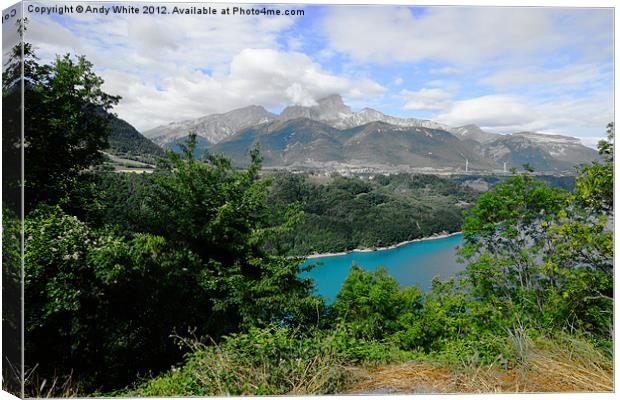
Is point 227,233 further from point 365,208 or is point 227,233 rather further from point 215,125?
point 365,208

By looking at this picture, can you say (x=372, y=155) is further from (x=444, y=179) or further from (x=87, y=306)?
(x=87, y=306)

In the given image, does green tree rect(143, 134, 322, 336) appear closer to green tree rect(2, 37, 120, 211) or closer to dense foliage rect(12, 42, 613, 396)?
dense foliage rect(12, 42, 613, 396)

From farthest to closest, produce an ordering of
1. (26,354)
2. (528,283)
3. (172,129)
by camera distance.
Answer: (528,283) < (172,129) < (26,354)

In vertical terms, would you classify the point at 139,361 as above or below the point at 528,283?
below

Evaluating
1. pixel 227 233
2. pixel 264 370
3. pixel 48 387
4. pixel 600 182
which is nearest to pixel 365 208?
pixel 227 233

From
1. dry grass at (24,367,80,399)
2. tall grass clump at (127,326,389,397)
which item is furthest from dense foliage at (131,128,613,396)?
dry grass at (24,367,80,399)

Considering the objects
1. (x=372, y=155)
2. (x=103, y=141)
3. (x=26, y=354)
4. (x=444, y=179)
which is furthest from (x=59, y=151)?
(x=444, y=179)
